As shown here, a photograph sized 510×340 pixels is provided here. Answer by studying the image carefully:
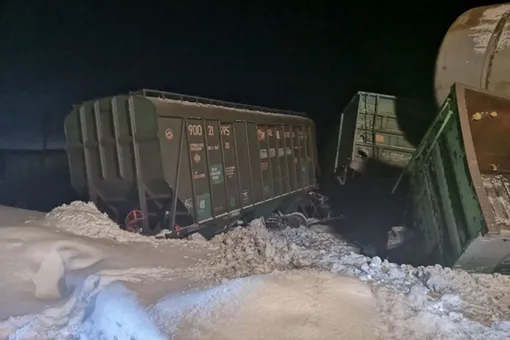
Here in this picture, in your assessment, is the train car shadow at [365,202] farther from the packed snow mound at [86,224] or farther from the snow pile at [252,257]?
the packed snow mound at [86,224]

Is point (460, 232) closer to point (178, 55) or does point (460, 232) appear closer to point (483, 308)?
point (483, 308)

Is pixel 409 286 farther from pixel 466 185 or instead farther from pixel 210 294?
pixel 210 294

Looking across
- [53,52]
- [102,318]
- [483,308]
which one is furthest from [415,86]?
[102,318]

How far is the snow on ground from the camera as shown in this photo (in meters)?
3.38

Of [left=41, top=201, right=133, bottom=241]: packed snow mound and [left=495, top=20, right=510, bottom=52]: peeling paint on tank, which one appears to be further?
[left=495, top=20, right=510, bottom=52]: peeling paint on tank

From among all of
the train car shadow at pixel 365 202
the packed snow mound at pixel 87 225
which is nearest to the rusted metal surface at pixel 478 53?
the train car shadow at pixel 365 202

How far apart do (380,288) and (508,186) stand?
2392 mm

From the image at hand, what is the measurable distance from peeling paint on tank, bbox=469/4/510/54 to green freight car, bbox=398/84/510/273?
166 cm

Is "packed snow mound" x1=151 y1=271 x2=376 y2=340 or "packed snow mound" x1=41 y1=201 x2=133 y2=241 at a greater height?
"packed snow mound" x1=41 y1=201 x2=133 y2=241

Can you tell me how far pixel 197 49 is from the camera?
2009 centimetres

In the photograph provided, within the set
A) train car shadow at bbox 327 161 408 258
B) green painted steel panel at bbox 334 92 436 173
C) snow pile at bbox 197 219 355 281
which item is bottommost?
train car shadow at bbox 327 161 408 258

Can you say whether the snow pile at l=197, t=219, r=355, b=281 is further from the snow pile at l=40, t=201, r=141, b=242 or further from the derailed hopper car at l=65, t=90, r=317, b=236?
the snow pile at l=40, t=201, r=141, b=242

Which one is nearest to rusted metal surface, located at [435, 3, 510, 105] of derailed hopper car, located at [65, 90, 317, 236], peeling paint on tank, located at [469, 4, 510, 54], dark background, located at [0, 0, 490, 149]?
peeling paint on tank, located at [469, 4, 510, 54]

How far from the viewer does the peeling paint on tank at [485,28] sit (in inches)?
285
